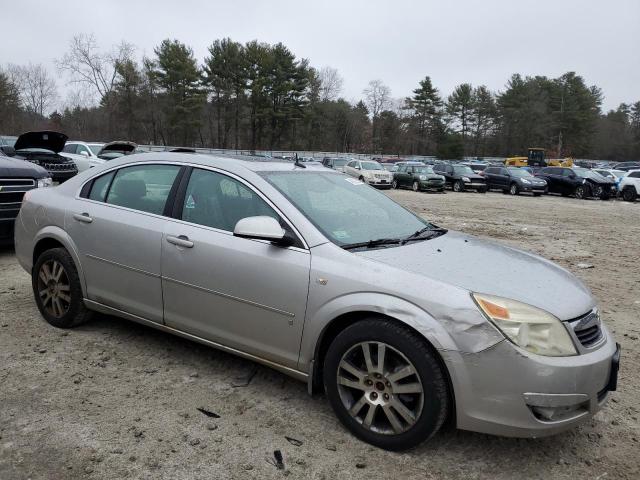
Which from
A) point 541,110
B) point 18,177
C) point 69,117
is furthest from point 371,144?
point 18,177

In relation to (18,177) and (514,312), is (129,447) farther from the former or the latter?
(18,177)

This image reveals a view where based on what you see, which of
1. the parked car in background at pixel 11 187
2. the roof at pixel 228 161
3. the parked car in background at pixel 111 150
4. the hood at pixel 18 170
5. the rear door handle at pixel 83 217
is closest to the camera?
the roof at pixel 228 161

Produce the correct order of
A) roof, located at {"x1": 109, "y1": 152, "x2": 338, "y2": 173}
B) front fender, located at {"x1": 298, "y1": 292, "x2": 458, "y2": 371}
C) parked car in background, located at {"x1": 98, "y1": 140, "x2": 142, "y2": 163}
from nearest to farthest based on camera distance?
front fender, located at {"x1": 298, "y1": 292, "x2": 458, "y2": 371} → roof, located at {"x1": 109, "y1": 152, "x2": 338, "y2": 173} → parked car in background, located at {"x1": 98, "y1": 140, "x2": 142, "y2": 163}

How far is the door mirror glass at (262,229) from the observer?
9.64ft

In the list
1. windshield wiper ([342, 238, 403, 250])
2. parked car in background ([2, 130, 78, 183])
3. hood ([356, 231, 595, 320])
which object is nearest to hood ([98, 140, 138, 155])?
parked car in background ([2, 130, 78, 183])

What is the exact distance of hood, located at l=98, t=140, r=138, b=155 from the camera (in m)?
16.4

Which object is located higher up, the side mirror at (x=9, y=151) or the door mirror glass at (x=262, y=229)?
the side mirror at (x=9, y=151)

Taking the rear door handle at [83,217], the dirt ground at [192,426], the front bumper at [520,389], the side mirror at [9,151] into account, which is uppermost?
the side mirror at [9,151]

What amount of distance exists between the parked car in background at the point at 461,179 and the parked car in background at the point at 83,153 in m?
19.5

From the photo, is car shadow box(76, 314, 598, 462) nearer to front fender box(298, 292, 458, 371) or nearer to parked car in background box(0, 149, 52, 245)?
front fender box(298, 292, 458, 371)

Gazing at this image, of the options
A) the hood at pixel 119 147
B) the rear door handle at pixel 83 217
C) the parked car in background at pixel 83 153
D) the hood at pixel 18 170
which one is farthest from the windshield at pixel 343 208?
the parked car in background at pixel 83 153

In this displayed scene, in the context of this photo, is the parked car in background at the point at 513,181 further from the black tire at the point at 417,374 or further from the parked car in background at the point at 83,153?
the black tire at the point at 417,374

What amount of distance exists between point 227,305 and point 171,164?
125cm

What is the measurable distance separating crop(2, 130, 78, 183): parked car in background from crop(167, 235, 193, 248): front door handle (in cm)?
855
